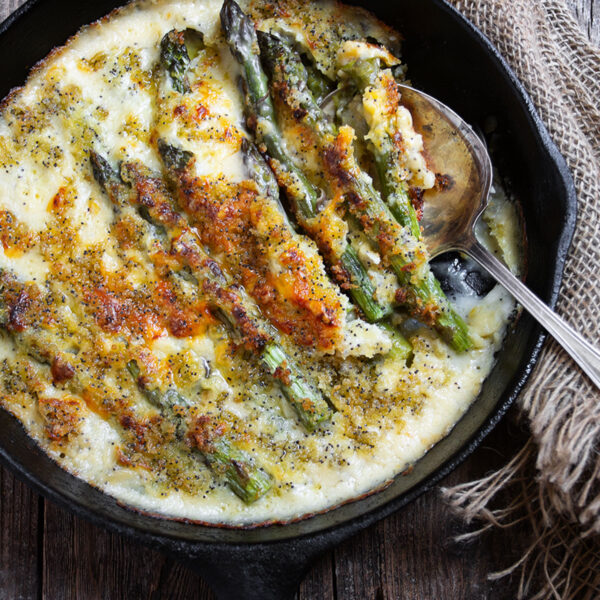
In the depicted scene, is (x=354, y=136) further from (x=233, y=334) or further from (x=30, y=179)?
(x=30, y=179)

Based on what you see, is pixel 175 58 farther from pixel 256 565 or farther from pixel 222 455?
pixel 256 565

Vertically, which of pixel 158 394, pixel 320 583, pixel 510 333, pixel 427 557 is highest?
pixel 158 394

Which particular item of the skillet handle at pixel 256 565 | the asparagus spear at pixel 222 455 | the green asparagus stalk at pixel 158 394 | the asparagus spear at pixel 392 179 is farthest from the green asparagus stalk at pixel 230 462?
the asparagus spear at pixel 392 179

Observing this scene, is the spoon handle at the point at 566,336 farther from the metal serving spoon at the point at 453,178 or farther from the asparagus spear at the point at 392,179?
the asparagus spear at the point at 392,179

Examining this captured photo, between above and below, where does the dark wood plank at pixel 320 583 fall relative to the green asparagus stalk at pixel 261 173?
below

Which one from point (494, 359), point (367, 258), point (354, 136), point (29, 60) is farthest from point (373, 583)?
point (29, 60)

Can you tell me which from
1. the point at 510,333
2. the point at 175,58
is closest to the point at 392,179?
the point at 510,333

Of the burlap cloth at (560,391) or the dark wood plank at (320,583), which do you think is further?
the dark wood plank at (320,583)
